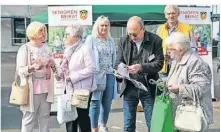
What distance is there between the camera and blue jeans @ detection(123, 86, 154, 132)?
13.4 feet

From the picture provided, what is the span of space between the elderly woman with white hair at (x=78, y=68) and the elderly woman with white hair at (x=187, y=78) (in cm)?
106

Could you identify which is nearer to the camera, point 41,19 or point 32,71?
point 32,71

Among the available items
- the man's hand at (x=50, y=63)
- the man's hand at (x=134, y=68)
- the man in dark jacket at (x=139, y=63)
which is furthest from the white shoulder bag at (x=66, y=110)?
the man's hand at (x=134, y=68)

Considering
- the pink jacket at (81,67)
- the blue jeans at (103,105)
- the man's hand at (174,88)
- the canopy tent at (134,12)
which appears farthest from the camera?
the canopy tent at (134,12)

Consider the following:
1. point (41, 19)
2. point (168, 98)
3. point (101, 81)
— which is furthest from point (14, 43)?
point (168, 98)

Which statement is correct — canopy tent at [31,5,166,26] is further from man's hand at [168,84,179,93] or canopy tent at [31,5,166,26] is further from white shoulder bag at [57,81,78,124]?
man's hand at [168,84,179,93]

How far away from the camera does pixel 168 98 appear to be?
11.3ft

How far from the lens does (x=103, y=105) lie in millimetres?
5051

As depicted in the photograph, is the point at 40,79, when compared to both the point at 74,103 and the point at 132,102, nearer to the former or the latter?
the point at 74,103

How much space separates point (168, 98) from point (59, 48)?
10.7 feet

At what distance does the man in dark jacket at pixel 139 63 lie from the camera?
158 inches

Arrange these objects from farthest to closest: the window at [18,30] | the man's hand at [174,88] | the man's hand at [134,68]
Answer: the window at [18,30] < the man's hand at [134,68] < the man's hand at [174,88]

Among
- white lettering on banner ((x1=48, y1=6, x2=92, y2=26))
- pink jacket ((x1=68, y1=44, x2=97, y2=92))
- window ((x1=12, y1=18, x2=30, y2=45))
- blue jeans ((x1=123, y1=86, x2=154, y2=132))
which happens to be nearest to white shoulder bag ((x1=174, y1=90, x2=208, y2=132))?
blue jeans ((x1=123, y1=86, x2=154, y2=132))

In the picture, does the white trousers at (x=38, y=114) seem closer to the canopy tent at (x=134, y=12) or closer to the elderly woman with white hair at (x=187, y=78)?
the elderly woman with white hair at (x=187, y=78)
